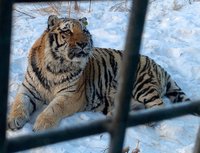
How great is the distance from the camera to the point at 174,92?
178 inches

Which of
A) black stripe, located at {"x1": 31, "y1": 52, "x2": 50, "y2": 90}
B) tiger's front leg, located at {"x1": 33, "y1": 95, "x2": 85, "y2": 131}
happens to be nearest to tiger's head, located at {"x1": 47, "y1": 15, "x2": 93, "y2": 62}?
black stripe, located at {"x1": 31, "y1": 52, "x2": 50, "y2": 90}

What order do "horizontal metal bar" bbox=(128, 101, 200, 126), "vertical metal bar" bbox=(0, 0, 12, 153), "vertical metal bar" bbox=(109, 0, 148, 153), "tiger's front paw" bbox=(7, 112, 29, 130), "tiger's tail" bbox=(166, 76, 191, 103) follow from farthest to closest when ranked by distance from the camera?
"tiger's tail" bbox=(166, 76, 191, 103), "tiger's front paw" bbox=(7, 112, 29, 130), "horizontal metal bar" bbox=(128, 101, 200, 126), "vertical metal bar" bbox=(109, 0, 148, 153), "vertical metal bar" bbox=(0, 0, 12, 153)

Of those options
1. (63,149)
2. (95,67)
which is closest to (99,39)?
(95,67)

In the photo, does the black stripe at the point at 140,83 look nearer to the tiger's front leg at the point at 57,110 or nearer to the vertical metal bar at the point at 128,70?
the tiger's front leg at the point at 57,110

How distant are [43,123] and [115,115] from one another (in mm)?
2802

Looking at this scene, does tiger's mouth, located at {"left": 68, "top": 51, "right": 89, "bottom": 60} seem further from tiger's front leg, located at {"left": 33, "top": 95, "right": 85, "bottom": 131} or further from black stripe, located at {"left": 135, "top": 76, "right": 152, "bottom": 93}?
black stripe, located at {"left": 135, "top": 76, "right": 152, "bottom": 93}

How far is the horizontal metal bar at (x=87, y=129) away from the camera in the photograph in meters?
0.71

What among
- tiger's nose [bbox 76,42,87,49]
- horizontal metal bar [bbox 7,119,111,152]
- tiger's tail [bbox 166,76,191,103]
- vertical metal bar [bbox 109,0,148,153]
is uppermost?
vertical metal bar [bbox 109,0,148,153]

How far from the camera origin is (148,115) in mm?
870

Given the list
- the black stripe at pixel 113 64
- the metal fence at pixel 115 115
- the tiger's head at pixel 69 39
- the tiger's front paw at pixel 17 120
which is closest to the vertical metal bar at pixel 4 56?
the metal fence at pixel 115 115

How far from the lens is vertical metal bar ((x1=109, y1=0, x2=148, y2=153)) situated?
2.46 feet

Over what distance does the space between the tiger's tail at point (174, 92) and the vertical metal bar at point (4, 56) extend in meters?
3.75

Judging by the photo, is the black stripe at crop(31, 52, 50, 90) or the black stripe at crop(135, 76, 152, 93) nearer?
the black stripe at crop(31, 52, 50, 90)

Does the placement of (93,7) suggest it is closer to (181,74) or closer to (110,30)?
(110,30)
